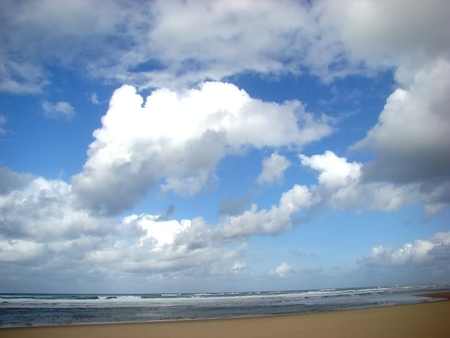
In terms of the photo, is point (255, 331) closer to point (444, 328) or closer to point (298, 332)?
point (298, 332)

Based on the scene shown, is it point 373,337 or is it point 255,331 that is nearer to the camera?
point 373,337

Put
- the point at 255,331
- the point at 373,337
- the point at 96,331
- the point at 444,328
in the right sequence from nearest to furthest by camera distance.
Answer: the point at 373,337, the point at 444,328, the point at 255,331, the point at 96,331

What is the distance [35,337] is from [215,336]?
868 centimetres

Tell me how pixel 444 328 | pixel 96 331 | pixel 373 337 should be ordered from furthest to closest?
pixel 96 331 < pixel 444 328 < pixel 373 337

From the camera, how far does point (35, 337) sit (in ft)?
51.4

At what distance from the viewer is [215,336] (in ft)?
47.8

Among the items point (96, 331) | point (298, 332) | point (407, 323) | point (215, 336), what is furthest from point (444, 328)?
point (96, 331)

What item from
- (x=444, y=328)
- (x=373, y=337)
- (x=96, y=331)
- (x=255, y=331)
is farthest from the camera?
(x=96, y=331)

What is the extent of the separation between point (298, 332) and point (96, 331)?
10.5m

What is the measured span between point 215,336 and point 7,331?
38.7 ft

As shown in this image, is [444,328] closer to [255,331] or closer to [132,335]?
[255,331]

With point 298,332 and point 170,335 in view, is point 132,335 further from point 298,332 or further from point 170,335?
point 298,332

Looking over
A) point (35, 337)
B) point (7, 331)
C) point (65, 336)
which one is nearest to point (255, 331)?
point (65, 336)

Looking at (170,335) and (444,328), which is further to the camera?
(170,335)
